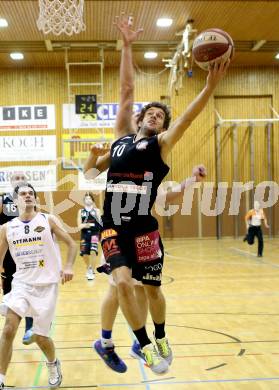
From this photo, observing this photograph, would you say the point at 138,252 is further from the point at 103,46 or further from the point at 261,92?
the point at 261,92

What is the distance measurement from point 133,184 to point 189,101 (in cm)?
1952

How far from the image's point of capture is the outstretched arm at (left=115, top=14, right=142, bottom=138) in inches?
190

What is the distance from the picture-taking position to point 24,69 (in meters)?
23.3

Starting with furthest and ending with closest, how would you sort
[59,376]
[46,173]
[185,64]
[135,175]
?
[46,173], [185,64], [59,376], [135,175]

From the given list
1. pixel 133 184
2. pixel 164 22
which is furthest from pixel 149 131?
pixel 164 22

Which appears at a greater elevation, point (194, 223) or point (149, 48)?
point (149, 48)

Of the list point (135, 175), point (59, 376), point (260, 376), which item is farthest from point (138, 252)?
point (260, 376)

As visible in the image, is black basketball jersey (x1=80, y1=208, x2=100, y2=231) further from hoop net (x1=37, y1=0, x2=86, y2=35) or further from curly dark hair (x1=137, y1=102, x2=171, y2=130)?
curly dark hair (x1=137, y1=102, x2=171, y2=130)

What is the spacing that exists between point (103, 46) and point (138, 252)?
660 inches

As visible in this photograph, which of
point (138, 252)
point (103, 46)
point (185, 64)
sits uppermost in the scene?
point (103, 46)

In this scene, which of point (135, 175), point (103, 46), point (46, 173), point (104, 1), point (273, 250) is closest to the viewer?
point (135, 175)

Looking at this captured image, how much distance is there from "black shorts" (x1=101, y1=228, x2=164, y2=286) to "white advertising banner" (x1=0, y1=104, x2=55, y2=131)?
19.1 m

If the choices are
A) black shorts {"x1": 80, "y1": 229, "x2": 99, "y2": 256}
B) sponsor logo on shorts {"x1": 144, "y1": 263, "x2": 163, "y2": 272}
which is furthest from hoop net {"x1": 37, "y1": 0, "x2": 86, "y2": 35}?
sponsor logo on shorts {"x1": 144, "y1": 263, "x2": 163, "y2": 272}

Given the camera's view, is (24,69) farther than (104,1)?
Yes
